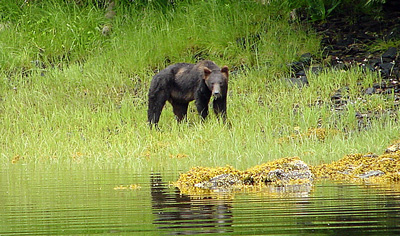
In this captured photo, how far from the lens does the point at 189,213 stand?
582 cm

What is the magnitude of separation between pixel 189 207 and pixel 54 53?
51.3 ft

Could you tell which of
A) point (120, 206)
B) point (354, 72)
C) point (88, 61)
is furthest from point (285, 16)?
point (120, 206)

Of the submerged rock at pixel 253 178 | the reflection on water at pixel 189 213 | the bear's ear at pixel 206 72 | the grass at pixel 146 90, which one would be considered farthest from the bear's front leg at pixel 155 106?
the reflection on water at pixel 189 213

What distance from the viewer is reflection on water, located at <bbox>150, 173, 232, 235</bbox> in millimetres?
5059

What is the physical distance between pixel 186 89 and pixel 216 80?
1133 mm

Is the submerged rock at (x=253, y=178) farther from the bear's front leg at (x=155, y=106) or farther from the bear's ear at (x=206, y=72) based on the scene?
the bear's front leg at (x=155, y=106)

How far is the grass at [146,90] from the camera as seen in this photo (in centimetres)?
1224

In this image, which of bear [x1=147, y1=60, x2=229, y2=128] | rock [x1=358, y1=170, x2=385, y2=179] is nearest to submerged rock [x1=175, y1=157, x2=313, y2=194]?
rock [x1=358, y1=170, x2=385, y2=179]

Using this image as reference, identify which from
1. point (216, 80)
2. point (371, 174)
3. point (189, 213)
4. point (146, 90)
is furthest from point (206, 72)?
point (189, 213)

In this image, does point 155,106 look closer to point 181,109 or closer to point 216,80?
point 181,109

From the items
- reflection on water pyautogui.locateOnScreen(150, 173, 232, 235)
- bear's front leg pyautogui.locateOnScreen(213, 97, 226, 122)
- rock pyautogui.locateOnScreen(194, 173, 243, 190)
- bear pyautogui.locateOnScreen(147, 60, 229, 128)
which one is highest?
bear pyautogui.locateOnScreen(147, 60, 229, 128)

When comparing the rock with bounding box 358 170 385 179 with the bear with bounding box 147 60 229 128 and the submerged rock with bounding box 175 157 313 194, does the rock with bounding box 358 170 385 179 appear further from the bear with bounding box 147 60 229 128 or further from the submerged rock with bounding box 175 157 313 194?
the bear with bounding box 147 60 229 128

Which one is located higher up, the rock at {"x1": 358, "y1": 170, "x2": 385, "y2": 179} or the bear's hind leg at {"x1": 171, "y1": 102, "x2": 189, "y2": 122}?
the bear's hind leg at {"x1": 171, "y1": 102, "x2": 189, "y2": 122}

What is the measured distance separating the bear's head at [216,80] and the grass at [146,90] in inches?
24.1
